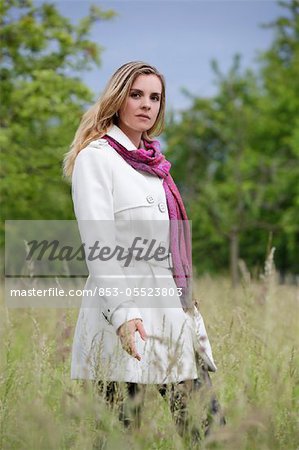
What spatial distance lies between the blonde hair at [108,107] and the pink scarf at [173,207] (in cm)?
9

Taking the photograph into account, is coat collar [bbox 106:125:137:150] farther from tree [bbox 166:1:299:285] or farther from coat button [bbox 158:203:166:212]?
tree [bbox 166:1:299:285]

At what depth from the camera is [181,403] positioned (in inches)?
113

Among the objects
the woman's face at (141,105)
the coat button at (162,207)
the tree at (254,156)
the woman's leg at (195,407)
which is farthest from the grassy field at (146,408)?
the tree at (254,156)

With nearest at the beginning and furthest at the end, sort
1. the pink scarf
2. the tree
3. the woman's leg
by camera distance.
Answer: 1. the woman's leg
2. the pink scarf
3. the tree

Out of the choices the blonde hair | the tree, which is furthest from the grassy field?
the tree

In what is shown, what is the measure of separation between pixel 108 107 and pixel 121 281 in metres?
0.76

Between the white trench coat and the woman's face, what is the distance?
0.51ft

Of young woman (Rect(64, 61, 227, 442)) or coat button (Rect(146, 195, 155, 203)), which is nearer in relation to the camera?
young woman (Rect(64, 61, 227, 442))

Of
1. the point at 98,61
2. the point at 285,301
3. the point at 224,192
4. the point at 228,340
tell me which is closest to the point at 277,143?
the point at 224,192

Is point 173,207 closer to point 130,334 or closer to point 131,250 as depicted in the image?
point 131,250

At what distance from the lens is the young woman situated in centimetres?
274

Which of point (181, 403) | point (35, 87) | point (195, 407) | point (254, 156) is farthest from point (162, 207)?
point (254, 156)

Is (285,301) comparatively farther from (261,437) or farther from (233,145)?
(233,145)

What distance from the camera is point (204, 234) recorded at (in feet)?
72.5
